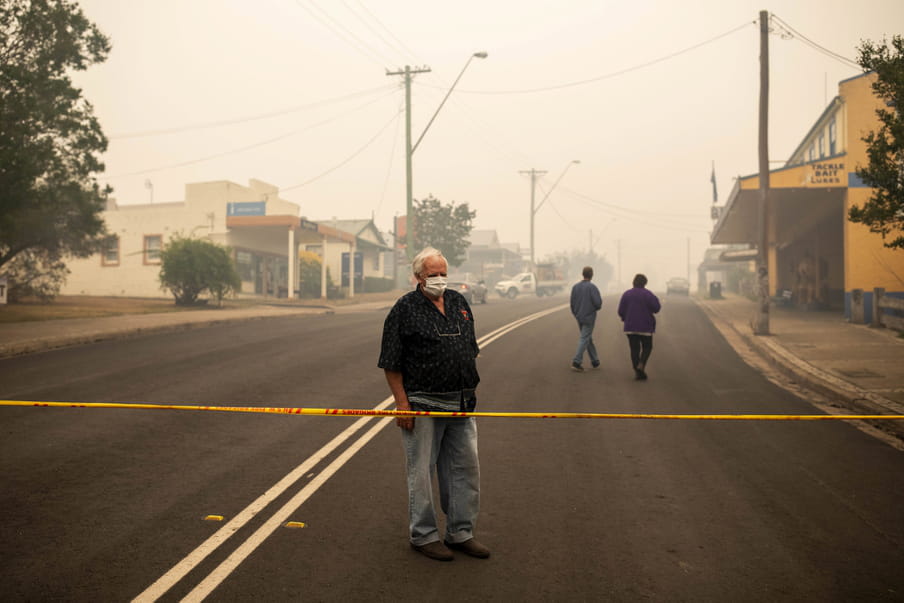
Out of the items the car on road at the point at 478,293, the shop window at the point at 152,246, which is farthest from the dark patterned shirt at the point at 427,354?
the shop window at the point at 152,246

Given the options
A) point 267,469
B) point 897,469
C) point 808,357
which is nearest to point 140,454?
point 267,469

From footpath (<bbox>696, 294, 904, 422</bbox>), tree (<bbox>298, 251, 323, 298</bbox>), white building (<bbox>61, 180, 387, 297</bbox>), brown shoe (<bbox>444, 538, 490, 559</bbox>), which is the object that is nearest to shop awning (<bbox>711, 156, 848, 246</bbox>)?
footpath (<bbox>696, 294, 904, 422</bbox>)

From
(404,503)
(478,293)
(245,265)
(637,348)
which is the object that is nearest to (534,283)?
(478,293)

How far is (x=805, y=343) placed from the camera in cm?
1639

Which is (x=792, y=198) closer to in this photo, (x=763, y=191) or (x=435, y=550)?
(x=763, y=191)

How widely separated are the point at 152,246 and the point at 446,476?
36.2m

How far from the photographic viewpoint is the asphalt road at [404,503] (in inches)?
163

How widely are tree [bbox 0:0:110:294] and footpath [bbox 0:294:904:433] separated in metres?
3.66

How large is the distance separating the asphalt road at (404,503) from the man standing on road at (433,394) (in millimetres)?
209

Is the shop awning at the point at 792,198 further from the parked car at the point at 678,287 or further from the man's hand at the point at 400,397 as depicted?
the parked car at the point at 678,287

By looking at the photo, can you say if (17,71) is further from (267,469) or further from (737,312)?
(737,312)

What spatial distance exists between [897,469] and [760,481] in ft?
4.79

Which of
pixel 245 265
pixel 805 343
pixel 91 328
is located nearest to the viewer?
pixel 805 343

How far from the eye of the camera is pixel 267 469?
642cm
